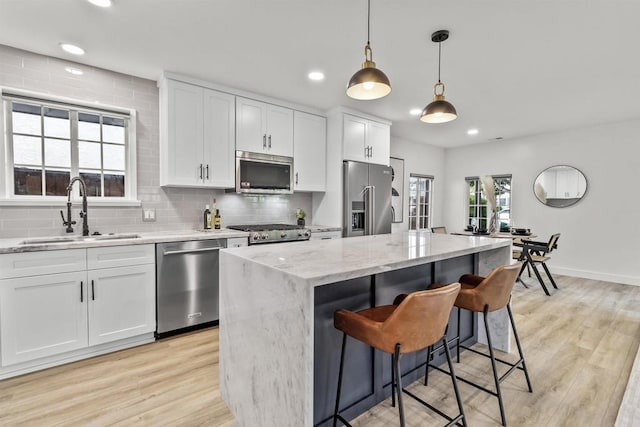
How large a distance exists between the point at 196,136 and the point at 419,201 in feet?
16.1

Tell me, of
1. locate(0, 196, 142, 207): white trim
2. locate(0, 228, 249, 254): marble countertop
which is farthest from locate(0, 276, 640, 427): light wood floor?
locate(0, 196, 142, 207): white trim

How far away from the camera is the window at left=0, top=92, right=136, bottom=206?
2676 millimetres

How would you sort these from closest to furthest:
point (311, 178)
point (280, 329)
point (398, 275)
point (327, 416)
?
point (280, 329) < point (327, 416) < point (398, 275) < point (311, 178)

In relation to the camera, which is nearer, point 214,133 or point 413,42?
point 413,42

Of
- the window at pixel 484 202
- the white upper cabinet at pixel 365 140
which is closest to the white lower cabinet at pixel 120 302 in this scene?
the white upper cabinet at pixel 365 140

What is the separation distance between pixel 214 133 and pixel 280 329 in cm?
268

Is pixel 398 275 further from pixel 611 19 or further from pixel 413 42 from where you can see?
pixel 611 19

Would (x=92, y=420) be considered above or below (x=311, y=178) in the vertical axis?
below

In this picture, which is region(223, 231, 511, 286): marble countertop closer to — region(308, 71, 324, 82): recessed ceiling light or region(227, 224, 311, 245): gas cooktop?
region(227, 224, 311, 245): gas cooktop

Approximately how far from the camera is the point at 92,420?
5.76 ft

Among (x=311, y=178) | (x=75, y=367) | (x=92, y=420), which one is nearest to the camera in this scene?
(x=92, y=420)

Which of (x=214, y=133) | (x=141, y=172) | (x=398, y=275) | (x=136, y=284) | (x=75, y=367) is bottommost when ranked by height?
(x=75, y=367)

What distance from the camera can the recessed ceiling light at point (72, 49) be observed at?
256cm

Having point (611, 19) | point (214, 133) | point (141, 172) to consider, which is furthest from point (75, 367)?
point (611, 19)
